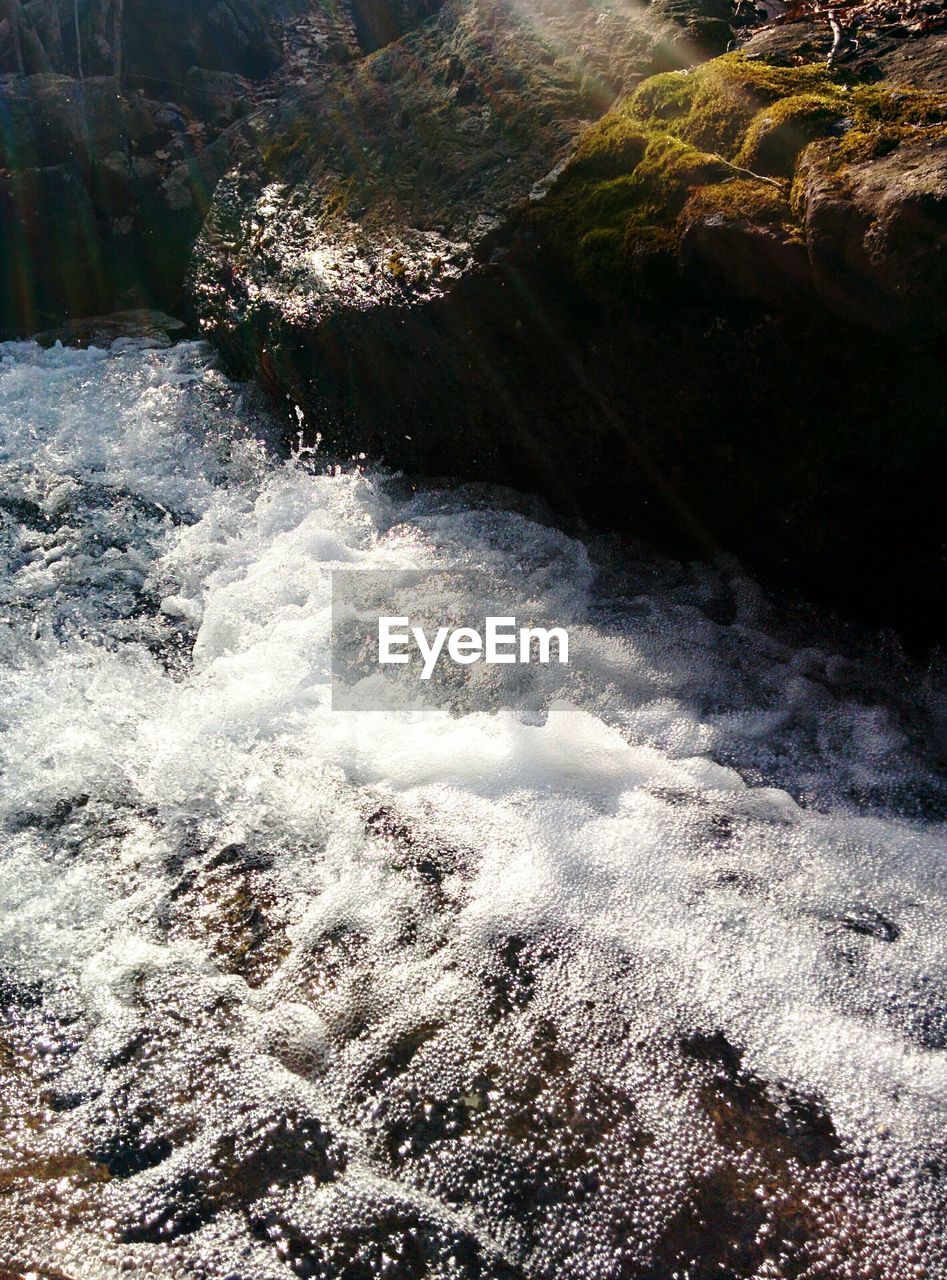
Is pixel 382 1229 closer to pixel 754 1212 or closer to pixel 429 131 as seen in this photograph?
pixel 754 1212

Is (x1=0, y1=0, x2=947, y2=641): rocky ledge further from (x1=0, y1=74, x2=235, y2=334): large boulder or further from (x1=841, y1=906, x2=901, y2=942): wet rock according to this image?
(x1=0, y1=74, x2=235, y2=334): large boulder

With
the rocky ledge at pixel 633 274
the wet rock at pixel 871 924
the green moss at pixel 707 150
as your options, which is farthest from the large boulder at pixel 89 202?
the wet rock at pixel 871 924

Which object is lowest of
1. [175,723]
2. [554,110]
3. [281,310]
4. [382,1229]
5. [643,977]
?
[382,1229]

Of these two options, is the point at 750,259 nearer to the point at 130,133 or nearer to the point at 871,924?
the point at 871,924

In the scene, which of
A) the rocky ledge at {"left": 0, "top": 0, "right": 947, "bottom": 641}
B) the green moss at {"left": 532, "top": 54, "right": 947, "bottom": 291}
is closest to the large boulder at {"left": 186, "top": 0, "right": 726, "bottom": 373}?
the rocky ledge at {"left": 0, "top": 0, "right": 947, "bottom": 641}

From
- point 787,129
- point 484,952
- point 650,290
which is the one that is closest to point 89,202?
Result: point 650,290

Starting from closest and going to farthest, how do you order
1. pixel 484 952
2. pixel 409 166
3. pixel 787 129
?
1. pixel 484 952
2. pixel 787 129
3. pixel 409 166

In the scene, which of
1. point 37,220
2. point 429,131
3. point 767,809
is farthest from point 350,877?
point 37,220

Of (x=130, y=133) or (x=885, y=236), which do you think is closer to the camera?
(x=885, y=236)
